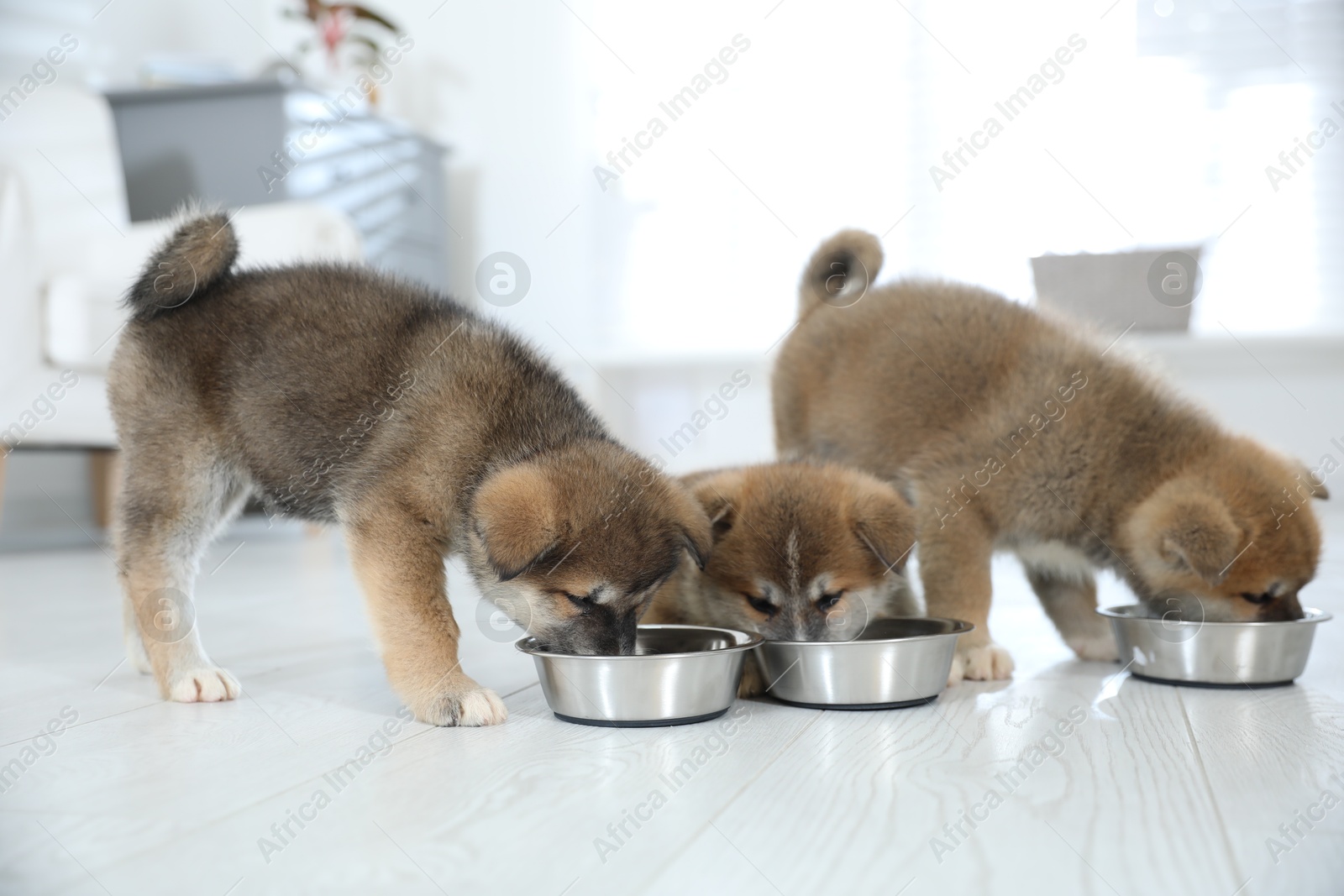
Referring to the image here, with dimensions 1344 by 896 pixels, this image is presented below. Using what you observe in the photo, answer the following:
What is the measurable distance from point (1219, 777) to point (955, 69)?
614 centimetres

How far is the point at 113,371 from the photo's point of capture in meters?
2.21

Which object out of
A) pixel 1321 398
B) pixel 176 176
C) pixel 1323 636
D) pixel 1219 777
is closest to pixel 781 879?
pixel 1219 777

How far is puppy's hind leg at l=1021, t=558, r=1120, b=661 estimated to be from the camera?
2533 mm

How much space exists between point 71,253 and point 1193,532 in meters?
5.02

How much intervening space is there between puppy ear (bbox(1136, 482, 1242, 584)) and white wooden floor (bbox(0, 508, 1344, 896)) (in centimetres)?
25

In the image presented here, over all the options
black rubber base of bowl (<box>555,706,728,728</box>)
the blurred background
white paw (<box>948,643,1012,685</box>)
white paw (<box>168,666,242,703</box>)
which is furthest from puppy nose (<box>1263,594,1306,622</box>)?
the blurred background

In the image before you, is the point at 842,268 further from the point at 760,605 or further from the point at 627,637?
the point at 627,637

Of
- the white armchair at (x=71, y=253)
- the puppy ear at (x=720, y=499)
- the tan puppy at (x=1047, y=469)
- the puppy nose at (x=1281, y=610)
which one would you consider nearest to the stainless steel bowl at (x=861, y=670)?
the puppy ear at (x=720, y=499)

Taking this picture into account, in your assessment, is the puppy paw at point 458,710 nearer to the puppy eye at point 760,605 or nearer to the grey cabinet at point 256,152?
the puppy eye at point 760,605

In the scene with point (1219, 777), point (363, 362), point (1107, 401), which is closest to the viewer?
point (1219, 777)

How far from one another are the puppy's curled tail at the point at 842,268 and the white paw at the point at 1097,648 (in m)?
1.17

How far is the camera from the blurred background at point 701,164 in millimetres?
5809

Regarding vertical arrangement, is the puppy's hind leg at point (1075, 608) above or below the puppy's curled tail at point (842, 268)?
below

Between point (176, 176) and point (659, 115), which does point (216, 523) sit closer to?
point (176, 176)
